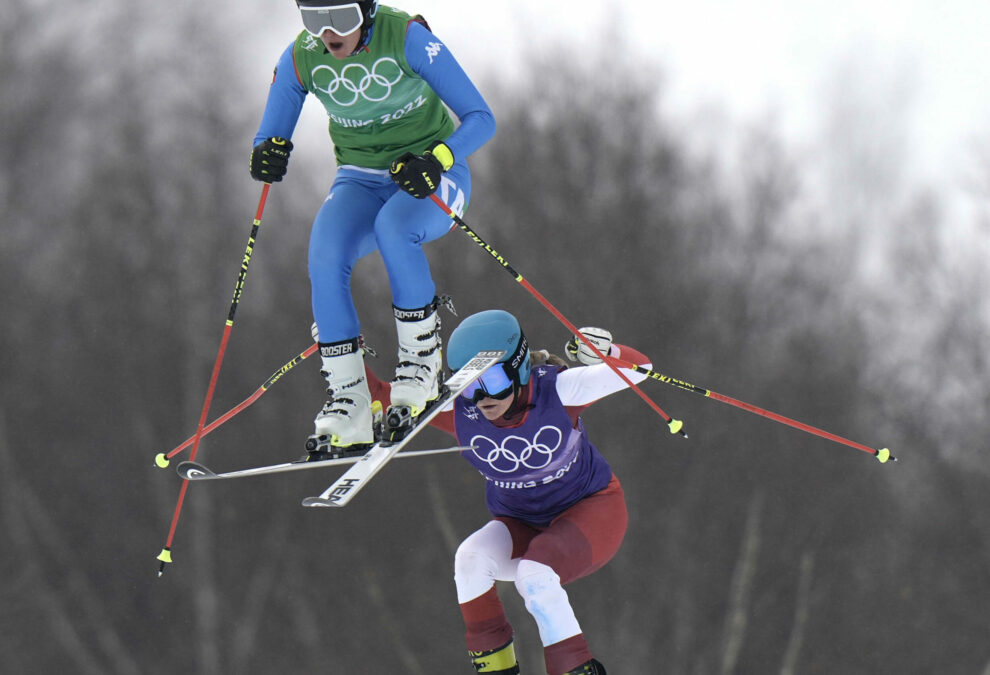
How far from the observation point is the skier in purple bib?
354 cm

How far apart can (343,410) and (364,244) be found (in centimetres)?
55

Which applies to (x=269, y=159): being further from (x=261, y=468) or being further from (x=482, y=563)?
(x=482, y=563)

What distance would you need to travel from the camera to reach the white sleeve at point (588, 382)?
378 cm

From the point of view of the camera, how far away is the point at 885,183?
872 cm

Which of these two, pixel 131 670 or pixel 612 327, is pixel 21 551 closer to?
pixel 131 670

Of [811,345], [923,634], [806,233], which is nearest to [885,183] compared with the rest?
[806,233]

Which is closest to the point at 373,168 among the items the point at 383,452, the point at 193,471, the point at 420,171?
the point at 420,171

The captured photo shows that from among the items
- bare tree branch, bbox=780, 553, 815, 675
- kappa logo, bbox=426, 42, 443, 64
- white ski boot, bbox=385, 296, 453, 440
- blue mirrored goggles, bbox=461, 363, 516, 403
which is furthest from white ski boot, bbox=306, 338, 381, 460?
bare tree branch, bbox=780, 553, 815, 675

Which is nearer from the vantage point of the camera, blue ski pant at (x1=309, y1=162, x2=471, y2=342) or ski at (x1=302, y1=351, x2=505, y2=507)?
ski at (x1=302, y1=351, x2=505, y2=507)

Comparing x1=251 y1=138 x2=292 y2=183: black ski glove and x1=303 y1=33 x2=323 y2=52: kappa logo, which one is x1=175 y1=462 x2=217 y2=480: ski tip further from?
x1=303 y1=33 x2=323 y2=52: kappa logo

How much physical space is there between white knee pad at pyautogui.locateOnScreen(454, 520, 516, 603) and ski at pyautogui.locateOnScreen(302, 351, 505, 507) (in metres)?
0.54

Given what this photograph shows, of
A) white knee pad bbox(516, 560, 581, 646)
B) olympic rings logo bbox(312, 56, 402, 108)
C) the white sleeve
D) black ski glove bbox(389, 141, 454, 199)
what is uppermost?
olympic rings logo bbox(312, 56, 402, 108)

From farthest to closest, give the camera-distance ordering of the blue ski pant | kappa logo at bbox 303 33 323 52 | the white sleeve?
the white sleeve
kappa logo at bbox 303 33 323 52
the blue ski pant

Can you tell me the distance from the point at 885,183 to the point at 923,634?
3753 mm
